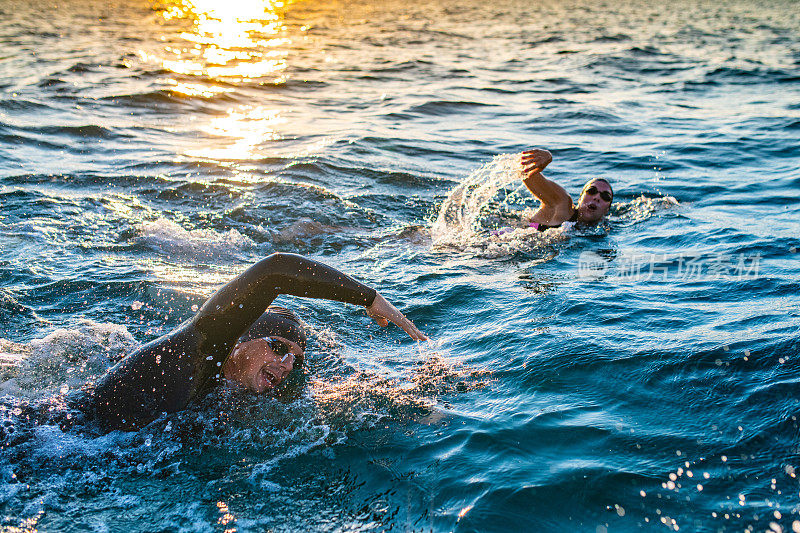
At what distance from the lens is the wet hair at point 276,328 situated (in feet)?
16.0

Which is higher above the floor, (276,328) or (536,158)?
(536,158)

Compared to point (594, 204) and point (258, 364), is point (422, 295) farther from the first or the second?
point (594, 204)

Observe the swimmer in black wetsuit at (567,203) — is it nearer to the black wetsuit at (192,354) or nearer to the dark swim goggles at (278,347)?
the dark swim goggles at (278,347)

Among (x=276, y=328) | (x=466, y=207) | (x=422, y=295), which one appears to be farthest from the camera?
(x=466, y=207)

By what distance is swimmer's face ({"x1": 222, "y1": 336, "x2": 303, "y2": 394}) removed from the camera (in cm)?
473

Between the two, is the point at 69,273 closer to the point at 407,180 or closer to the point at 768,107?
the point at 407,180

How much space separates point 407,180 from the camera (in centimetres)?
1127

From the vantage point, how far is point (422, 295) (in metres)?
7.09

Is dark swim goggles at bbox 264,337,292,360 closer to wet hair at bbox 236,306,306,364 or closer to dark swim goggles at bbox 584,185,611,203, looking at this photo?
wet hair at bbox 236,306,306,364

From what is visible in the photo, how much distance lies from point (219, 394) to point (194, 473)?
22.9 inches

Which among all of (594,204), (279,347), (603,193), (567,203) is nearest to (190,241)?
(279,347)

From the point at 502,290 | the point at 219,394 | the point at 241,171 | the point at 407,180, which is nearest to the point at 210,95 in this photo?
the point at 241,171

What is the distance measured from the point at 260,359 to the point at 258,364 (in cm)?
3

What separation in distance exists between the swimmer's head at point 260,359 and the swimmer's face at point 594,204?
5.36m
